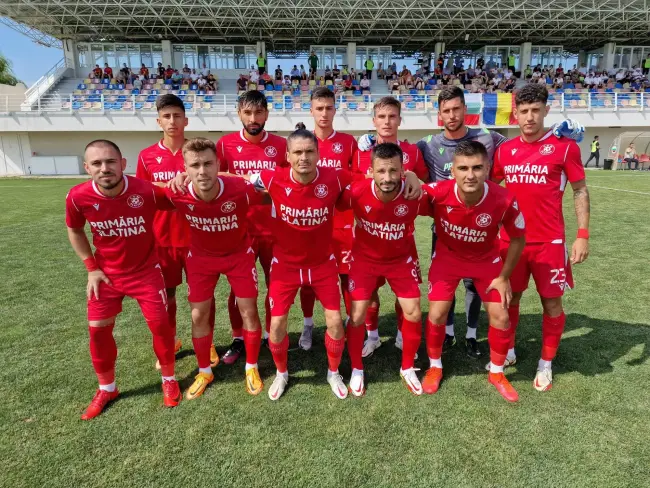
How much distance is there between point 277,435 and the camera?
277cm

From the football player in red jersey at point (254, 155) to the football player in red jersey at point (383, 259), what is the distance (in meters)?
0.82

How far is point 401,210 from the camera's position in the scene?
3.25 m

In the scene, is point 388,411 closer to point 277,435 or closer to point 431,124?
point 277,435

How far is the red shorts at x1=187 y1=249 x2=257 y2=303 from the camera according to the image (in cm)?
332

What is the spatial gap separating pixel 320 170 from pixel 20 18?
103 feet

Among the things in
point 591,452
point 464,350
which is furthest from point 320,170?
point 591,452

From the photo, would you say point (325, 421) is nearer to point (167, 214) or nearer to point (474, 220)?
point (474, 220)

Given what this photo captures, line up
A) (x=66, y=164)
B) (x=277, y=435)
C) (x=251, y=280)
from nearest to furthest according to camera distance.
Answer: (x=277, y=435)
(x=251, y=280)
(x=66, y=164)

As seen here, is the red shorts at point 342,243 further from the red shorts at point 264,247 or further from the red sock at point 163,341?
the red sock at point 163,341

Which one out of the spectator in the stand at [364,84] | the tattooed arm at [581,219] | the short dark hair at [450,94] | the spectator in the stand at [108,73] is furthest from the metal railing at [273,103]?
the tattooed arm at [581,219]

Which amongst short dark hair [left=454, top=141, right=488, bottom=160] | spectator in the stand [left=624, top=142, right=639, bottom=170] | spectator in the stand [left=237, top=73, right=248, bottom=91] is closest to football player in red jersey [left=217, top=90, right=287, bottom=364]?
short dark hair [left=454, top=141, right=488, bottom=160]

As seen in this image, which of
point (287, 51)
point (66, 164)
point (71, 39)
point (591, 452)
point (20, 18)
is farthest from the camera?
point (287, 51)

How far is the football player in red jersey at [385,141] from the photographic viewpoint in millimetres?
3656

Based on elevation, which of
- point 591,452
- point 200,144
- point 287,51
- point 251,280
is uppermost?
point 287,51
